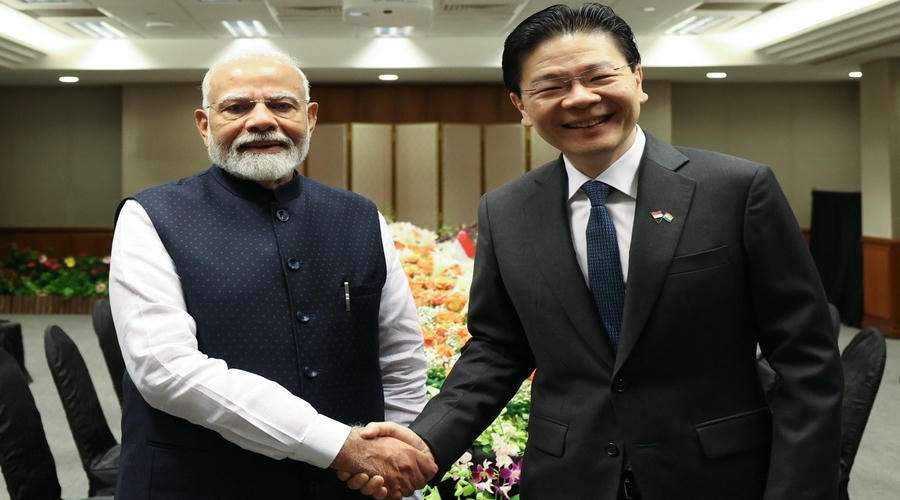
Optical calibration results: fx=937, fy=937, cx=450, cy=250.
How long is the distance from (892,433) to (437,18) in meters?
6.27

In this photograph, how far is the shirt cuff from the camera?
1.88m

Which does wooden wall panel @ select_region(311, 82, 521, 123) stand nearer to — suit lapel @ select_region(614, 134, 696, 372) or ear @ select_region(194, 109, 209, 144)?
ear @ select_region(194, 109, 209, 144)

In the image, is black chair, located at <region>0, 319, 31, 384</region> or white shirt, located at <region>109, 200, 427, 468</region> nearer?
white shirt, located at <region>109, 200, 427, 468</region>

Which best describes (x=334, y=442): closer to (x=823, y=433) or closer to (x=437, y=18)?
(x=823, y=433)

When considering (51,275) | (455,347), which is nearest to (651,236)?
(455,347)

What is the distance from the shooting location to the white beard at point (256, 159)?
2.04 meters

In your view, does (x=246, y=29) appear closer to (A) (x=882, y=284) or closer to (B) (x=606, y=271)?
(A) (x=882, y=284)

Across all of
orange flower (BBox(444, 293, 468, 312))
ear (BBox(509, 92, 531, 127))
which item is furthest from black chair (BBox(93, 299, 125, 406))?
ear (BBox(509, 92, 531, 127))

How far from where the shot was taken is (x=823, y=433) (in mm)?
1609

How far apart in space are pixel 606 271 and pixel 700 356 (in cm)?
23

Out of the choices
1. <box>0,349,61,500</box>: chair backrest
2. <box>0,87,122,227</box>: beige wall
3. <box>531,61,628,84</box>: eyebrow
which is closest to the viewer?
<box>531,61,628,84</box>: eyebrow

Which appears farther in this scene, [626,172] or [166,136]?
[166,136]

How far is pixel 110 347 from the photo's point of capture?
4.40 meters

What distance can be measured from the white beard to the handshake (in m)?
0.58
